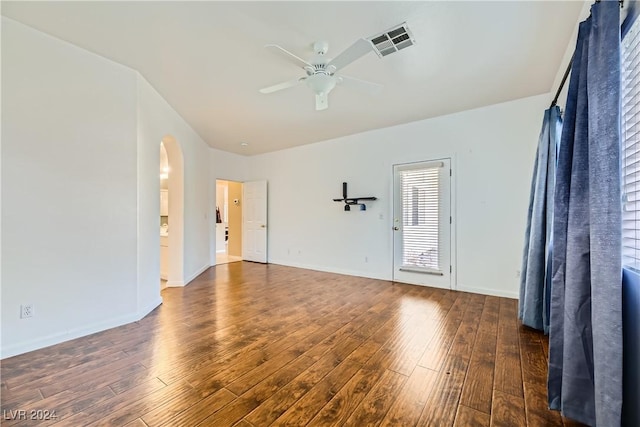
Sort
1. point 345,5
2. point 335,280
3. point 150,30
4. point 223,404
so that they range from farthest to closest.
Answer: point 335,280 < point 150,30 < point 345,5 < point 223,404

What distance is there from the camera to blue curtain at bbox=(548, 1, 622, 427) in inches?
47.9

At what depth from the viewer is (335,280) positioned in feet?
16.2

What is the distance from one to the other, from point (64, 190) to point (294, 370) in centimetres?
269

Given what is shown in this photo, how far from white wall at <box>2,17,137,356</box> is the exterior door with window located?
3939 mm

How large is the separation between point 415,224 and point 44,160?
4.73 m

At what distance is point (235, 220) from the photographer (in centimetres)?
769

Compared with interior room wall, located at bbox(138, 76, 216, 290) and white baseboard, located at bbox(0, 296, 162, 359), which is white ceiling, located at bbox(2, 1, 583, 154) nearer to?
interior room wall, located at bbox(138, 76, 216, 290)

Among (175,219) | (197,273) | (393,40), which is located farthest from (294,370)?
(197,273)

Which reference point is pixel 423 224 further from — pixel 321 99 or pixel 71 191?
pixel 71 191

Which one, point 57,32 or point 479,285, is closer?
point 57,32

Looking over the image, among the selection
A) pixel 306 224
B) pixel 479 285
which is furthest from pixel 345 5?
pixel 306 224

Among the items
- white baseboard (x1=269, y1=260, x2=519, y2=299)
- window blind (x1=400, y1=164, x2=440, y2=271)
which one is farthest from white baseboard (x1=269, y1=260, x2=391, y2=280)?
window blind (x1=400, y1=164, x2=440, y2=271)

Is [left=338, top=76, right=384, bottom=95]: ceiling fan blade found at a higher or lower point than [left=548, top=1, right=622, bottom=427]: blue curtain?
higher

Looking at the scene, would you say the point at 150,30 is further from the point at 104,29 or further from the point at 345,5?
the point at 345,5
